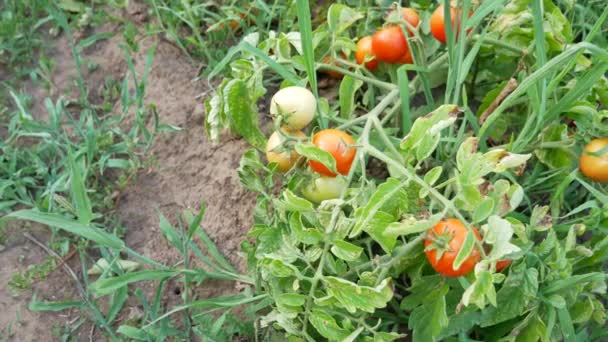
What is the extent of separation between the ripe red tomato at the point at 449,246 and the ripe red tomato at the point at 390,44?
2.16 feet

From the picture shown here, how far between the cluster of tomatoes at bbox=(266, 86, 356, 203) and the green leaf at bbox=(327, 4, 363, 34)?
0.31 m

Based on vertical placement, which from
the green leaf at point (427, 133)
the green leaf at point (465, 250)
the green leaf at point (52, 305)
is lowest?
the green leaf at point (52, 305)

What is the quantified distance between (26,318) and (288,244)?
2.68ft

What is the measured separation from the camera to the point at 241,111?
1.75 meters

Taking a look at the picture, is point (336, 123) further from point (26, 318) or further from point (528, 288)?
point (26, 318)

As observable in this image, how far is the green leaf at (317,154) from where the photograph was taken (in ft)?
4.73

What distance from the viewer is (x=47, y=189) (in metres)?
2.06

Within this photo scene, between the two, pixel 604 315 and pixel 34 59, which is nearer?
pixel 604 315

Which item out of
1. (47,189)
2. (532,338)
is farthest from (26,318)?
(532,338)

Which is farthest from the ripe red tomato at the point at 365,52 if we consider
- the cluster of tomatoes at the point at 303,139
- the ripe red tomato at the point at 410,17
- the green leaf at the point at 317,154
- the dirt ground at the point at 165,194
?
the green leaf at the point at 317,154

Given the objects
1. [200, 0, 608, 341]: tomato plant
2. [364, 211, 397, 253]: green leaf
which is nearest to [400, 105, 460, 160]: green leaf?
[200, 0, 608, 341]: tomato plant

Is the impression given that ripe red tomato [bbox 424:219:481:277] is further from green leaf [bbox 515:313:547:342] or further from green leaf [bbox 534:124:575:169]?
green leaf [bbox 534:124:575:169]

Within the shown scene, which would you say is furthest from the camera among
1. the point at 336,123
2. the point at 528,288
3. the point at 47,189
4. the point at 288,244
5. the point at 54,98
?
the point at 54,98

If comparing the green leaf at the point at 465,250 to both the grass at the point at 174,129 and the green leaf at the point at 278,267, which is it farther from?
the green leaf at the point at 278,267
